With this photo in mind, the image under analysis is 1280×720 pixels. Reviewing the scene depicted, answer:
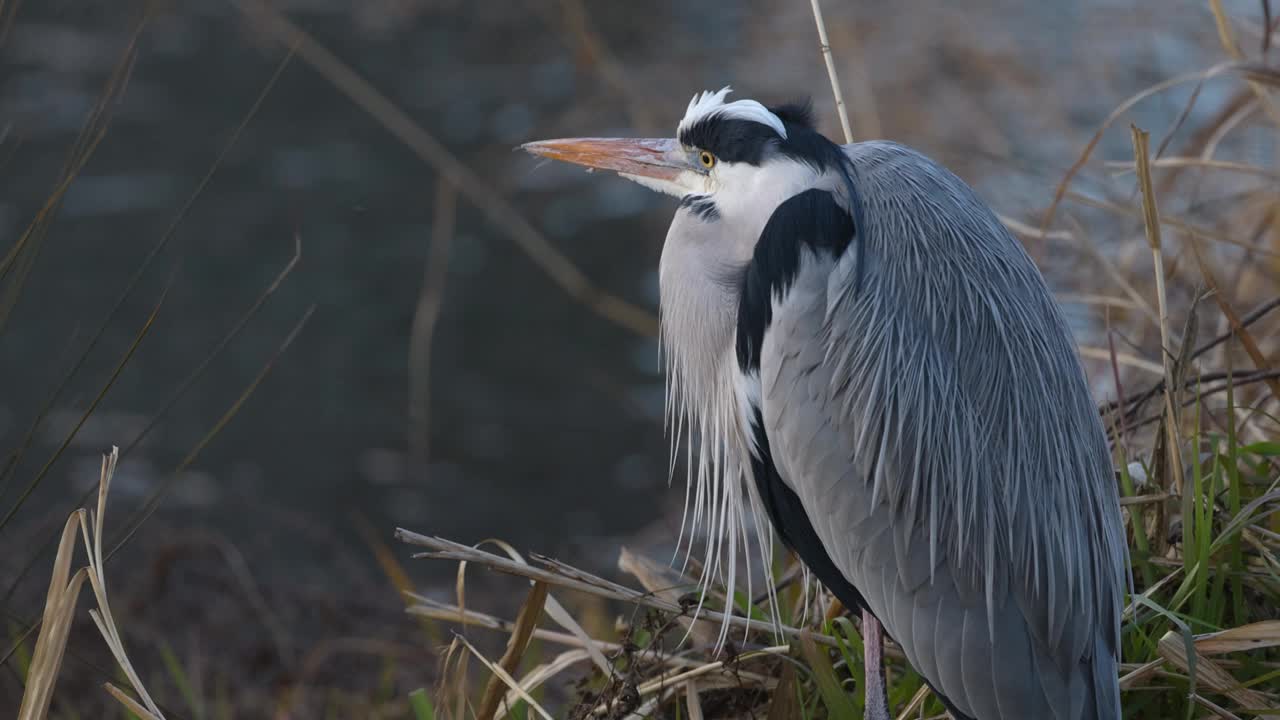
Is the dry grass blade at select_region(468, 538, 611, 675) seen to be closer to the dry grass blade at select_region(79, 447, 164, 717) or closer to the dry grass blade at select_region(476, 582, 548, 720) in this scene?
the dry grass blade at select_region(476, 582, 548, 720)

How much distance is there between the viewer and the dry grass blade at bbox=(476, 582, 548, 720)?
218 cm

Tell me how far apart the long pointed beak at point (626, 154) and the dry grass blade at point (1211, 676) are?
1.20 m

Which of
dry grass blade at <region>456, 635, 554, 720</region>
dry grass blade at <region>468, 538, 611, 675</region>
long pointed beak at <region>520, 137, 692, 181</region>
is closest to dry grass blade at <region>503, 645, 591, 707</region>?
dry grass blade at <region>468, 538, 611, 675</region>

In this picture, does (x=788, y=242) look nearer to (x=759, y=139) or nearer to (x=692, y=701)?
(x=759, y=139)

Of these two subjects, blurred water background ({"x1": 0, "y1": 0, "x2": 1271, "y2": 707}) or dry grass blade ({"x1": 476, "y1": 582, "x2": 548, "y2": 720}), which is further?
blurred water background ({"x1": 0, "y1": 0, "x2": 1271, "y2": 707})

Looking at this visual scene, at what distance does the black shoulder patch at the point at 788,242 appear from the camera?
86.4 inches

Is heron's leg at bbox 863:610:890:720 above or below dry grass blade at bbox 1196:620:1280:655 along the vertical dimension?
below

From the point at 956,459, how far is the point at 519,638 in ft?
2.54

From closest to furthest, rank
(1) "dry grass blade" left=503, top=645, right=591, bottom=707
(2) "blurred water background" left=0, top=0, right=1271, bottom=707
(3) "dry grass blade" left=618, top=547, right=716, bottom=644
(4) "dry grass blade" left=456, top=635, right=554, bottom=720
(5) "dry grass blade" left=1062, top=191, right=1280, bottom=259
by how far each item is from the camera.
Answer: (4) "dry grass blade" left=456, top=635, right=554, bottom=720 < (1) "dry grass blade" left=503, top=645, right=591, bottom=707 < (3) "dry grass blade" left=618, top=547, right=716, bottom=644 < (5) "dry grass blade" left=1062, top=191, right=1280, bottom=259 < (2) "blurred water background" left=0, top=0, right=1271, bottom=707

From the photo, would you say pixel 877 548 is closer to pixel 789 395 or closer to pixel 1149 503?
pixel 789 395

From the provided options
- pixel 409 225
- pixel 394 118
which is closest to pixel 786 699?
pixel 394 118

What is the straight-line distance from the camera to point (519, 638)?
87.2 inches

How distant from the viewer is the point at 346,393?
7.30 metres

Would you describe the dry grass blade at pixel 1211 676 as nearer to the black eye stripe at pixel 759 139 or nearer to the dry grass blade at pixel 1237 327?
the dry grass blade at pixel 1237 327
